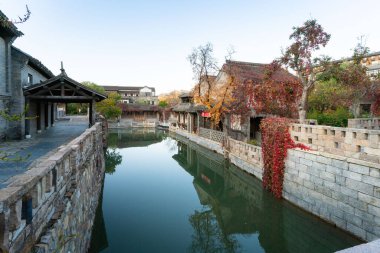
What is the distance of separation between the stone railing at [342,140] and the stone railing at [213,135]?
395 inches

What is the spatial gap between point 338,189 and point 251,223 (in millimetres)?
3643

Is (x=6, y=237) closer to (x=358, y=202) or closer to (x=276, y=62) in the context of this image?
(x=358, y=202)

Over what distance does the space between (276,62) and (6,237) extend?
15.6 meters

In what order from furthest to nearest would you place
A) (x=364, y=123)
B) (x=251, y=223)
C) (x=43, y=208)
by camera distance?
(x=364, y=123)
(x=251, y=223)
(x=43, y=208)

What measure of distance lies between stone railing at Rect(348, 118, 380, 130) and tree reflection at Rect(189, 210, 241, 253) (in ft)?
31.2

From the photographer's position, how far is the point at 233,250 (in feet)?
27.0

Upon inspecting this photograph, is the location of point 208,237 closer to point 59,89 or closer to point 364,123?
point 364,123

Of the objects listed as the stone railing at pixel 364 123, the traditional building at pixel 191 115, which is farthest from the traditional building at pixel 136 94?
the stone railing at pixel 364 123

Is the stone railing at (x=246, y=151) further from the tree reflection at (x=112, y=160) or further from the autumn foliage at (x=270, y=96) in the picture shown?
the tree reflection at (x=112, y=160)

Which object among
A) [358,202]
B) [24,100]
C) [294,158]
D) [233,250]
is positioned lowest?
[233,250]

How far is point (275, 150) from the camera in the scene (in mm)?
11898

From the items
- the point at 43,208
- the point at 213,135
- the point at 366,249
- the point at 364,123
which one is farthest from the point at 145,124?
the point at 366,249

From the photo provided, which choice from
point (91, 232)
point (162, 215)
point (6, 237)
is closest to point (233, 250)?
point (162, 215)

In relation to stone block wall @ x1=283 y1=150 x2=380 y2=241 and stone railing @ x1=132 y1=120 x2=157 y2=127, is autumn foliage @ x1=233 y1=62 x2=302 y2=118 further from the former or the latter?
stone railing @ x1=132 y1=120 x2=157 y2=127
